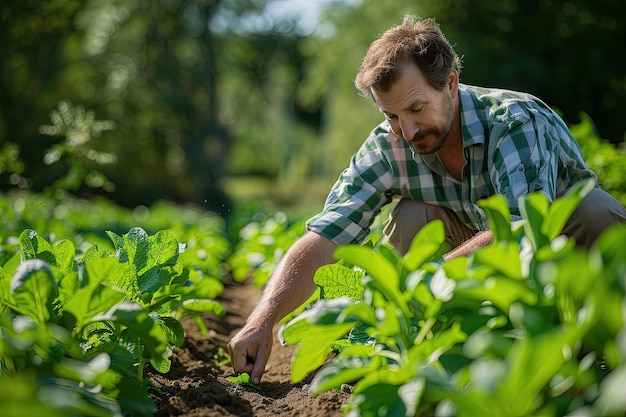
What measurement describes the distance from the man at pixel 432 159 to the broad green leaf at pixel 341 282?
47 cm

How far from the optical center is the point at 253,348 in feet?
8.33

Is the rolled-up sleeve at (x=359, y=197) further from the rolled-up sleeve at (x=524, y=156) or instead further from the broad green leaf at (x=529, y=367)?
the broad green leaf at (x=529, y=367)

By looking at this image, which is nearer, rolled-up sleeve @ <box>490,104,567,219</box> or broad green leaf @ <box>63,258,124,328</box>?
broad green leaf @ <box>63,258,124,328</box>

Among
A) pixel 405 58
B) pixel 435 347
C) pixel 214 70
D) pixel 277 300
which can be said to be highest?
pixel 405 58

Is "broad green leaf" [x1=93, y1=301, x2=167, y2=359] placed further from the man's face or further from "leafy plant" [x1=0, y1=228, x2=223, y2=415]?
the man's face

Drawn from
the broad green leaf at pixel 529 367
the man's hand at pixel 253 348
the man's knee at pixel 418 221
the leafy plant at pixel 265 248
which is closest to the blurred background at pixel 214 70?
the leafy plant at pixel 265 248

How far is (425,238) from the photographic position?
1800 mm

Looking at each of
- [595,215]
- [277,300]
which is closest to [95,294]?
[277,300]

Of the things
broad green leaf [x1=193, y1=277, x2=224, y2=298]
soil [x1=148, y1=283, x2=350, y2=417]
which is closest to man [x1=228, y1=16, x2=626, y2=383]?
soil [x1=148, y1=283, x2=350, y2=417]

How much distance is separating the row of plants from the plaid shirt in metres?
1.07

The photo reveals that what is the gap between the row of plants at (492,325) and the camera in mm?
1253

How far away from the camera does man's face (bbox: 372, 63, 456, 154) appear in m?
3.00

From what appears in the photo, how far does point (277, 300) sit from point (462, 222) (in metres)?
1.28

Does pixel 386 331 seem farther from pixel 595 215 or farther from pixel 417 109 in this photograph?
pixel 595 215
